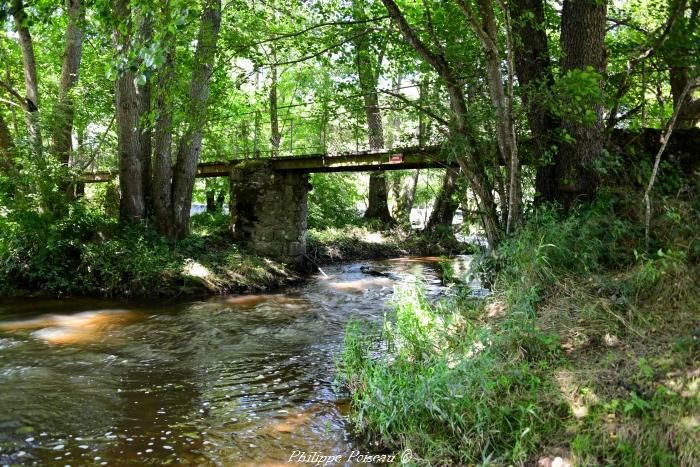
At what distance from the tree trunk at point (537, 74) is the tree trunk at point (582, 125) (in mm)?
231

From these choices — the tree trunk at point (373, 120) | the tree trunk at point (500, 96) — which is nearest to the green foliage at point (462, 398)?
the tree trunk at point (500, 96)

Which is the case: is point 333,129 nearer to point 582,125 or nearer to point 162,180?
point 162,180

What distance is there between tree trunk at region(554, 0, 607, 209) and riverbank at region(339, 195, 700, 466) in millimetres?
749

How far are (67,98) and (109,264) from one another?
4.32 meters

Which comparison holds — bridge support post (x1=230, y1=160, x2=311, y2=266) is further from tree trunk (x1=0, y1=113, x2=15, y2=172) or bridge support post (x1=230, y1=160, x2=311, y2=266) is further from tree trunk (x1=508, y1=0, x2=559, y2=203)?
tree trunk (x1=508, y1=0, x2=559, y2=203)

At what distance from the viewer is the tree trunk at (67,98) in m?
11.4

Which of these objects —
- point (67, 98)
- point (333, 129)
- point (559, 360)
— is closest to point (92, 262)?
point (67, 98)

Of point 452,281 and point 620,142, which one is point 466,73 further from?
point 452,281

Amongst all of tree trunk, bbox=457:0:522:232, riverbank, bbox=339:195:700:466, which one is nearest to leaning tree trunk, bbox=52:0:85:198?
tree trunk, bbox=457:0:522:232

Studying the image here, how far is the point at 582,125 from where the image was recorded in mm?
6328

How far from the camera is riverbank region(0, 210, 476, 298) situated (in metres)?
10.2

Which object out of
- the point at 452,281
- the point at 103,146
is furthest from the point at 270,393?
the point at 103,146

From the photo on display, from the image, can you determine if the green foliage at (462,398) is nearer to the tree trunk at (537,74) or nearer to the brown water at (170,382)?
the brown water at (170,382)

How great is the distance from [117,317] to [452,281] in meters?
5.57
